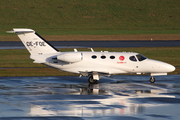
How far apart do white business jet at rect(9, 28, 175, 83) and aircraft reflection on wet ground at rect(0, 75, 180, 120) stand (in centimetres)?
101

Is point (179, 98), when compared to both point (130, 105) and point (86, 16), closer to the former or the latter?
point (130, 105)

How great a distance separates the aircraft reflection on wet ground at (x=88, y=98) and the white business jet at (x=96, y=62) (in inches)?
39.6

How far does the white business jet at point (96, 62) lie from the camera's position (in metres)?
28.1

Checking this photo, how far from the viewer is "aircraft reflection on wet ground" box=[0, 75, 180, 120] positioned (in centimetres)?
1667

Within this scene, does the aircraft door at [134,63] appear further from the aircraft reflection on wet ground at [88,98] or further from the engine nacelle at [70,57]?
the engine nacelle at [70,57]

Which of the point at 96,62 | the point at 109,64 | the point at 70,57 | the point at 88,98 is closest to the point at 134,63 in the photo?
the point at 109,64

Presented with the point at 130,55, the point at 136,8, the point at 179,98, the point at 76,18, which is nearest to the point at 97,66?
the point at 130,55

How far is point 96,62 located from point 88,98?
770 centimetres

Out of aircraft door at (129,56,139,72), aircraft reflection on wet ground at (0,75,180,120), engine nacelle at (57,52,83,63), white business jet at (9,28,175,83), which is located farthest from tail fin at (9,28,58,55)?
aircraft door at (129,56,139,72)

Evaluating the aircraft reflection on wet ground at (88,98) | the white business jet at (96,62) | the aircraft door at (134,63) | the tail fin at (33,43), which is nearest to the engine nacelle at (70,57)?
the white business jet at (96,62)

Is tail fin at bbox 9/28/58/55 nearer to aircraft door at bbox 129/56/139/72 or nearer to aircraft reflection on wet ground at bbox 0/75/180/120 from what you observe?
aircraft reflection on wet ground at bbox 0/75/180/120

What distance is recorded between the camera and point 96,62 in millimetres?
28141

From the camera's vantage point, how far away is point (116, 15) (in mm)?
120250

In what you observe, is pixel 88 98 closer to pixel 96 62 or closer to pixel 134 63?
pixel 96 62
